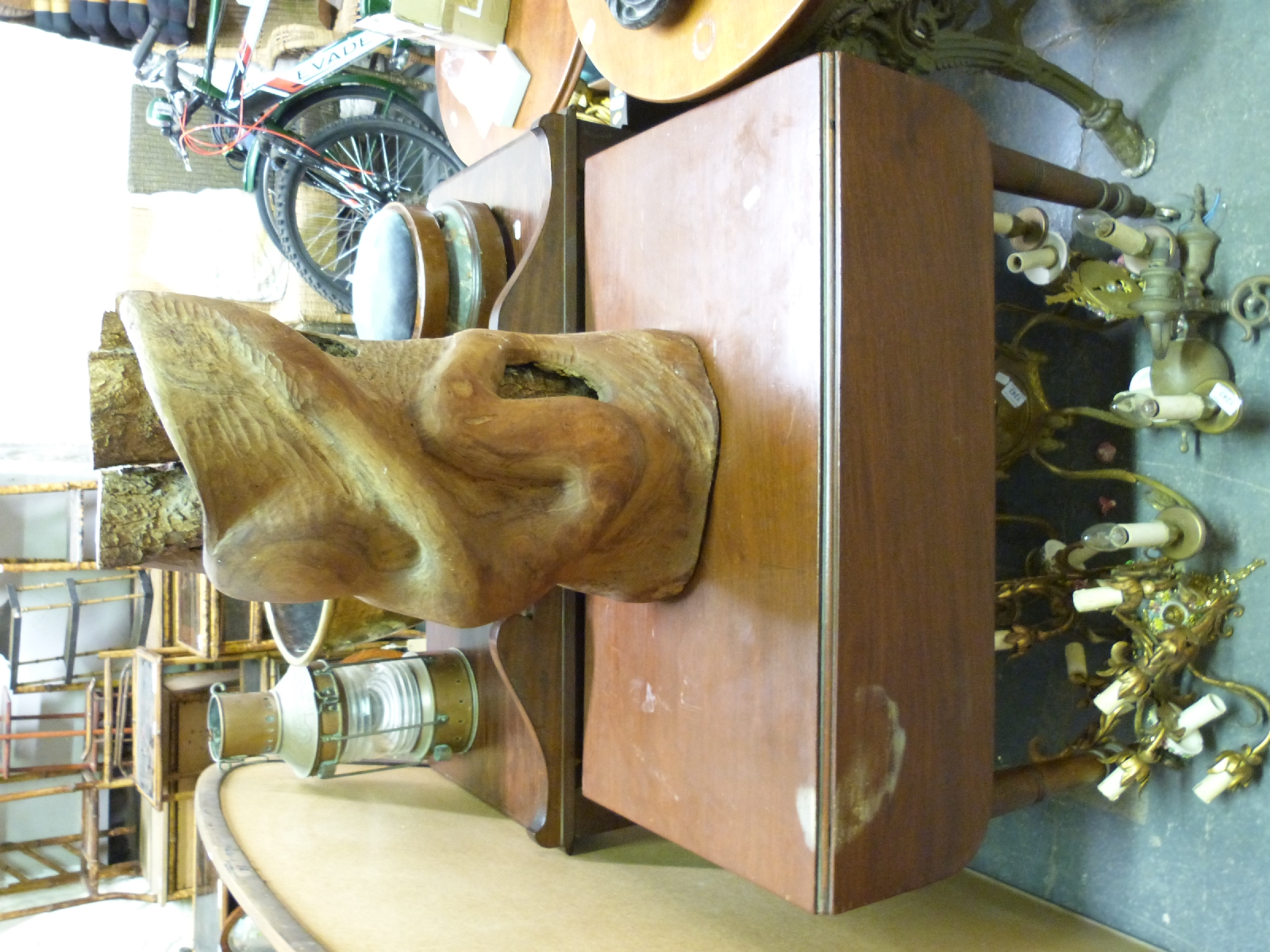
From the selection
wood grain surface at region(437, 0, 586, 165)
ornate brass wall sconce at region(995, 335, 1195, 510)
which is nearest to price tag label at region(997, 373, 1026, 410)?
ornate brass wall sconce at region(995, 335, 1195, 510)

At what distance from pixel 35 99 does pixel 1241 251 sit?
363cm

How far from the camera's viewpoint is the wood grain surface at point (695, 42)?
108 centimetres

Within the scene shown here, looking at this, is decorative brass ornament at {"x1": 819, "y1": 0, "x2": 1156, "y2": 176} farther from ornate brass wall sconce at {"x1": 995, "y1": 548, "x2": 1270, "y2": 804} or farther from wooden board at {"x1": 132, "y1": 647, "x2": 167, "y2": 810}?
wooden board at {"x1": 132, "y1": 647, "x2": 167, "y2": 810}

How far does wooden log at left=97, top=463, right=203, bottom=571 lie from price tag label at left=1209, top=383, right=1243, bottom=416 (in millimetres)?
1118

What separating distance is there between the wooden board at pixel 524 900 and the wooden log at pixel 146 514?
60cm

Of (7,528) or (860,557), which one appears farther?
(7,528)

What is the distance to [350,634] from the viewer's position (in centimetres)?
159

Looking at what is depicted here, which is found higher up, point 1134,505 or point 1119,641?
point 1134,505

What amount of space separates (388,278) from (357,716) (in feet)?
2.20

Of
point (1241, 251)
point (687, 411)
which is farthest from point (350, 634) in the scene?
point (1241, 251)

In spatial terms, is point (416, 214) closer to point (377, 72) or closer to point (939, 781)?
point (939, 781)

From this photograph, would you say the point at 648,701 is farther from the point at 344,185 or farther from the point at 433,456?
the point at 344,185

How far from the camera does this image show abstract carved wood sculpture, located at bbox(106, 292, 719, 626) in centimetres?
80

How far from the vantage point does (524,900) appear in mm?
1364
